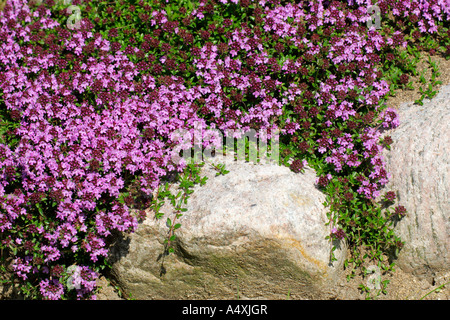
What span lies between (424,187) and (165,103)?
145 inches

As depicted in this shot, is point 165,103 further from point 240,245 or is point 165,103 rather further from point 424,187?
point 424,187

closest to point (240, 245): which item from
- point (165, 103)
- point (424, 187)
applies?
point (165, 103)

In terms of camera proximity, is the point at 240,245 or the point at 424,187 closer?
the point at 240,245

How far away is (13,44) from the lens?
7.25 m

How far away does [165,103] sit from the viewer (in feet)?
21.0

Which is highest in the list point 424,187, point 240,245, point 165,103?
point 165,103

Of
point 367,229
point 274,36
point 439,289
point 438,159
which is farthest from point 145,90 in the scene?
point 439,289

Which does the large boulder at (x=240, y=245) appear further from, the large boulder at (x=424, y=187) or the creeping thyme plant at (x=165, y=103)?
the large boulder at (x=424, y=187)

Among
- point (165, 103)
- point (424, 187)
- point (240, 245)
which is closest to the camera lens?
point (240, 245)

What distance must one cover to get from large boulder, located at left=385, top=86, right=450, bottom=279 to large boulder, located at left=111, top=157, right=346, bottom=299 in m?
1.00

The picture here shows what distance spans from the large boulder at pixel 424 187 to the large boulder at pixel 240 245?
3.27ft

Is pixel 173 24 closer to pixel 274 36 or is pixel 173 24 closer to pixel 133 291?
pixel 274 36

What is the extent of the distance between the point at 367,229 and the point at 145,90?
3.77 metres

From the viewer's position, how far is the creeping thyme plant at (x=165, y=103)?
5.90 m
